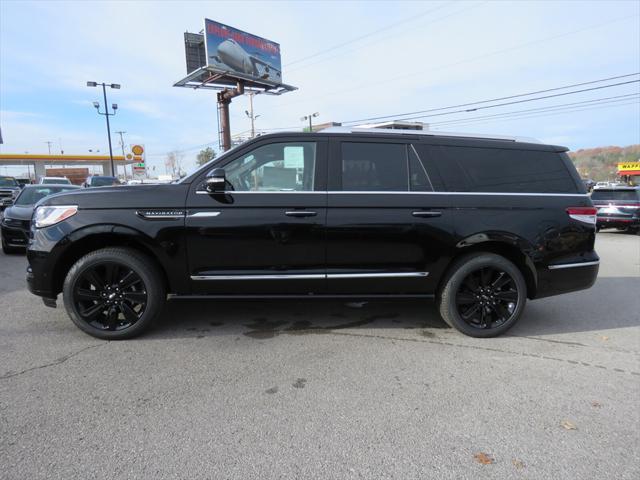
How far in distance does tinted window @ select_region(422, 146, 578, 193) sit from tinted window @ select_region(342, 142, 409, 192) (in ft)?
1.16

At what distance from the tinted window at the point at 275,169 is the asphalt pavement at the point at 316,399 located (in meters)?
1.47

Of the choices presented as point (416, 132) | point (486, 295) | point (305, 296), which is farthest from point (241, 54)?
point (486, 295)

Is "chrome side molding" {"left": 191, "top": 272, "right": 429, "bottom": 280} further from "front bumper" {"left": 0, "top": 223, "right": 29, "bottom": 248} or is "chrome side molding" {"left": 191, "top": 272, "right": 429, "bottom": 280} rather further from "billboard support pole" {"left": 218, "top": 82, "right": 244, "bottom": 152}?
"billboard support pole" {"left": 218, "top": 82, "right": 244, "bottom": 152}

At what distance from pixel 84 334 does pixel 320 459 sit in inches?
114

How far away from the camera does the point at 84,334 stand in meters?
4.02

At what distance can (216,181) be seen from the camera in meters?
3.58

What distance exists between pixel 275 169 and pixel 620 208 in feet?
48.7

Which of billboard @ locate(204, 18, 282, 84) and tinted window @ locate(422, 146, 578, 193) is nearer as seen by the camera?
tinted window @ locate(422, 146, 578, 193)

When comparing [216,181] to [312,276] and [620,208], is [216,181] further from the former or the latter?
[620,208]

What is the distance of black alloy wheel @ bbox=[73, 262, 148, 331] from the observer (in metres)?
3.79

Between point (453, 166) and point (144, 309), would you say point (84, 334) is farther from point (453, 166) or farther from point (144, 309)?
point (453, 166)

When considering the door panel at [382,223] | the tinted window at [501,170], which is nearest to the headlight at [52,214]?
the door panel at [382,223]

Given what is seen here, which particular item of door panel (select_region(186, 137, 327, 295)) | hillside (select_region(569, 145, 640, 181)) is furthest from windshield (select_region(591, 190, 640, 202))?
A: hillside (select_region(569, 145, 640, 181))

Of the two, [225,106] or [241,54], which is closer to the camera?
[241,54]
